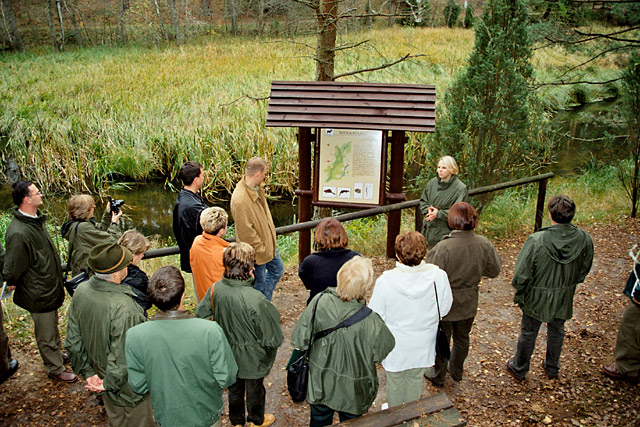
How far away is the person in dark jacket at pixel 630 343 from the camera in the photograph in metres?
3.99

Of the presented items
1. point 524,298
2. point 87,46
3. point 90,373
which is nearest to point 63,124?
point 90,373

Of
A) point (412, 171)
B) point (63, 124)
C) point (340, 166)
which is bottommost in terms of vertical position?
point (412, 171)

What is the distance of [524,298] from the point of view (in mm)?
3980

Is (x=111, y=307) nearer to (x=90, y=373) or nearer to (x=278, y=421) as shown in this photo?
(x=90, y=373)

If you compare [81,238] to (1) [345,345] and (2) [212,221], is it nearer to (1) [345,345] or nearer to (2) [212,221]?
(2) [212,221]

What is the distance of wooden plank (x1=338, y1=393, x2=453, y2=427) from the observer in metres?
3.00

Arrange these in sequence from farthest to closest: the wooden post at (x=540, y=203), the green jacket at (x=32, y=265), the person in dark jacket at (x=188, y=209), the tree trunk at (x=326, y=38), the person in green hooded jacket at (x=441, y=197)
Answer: the wooden post at (x=540, y=203) → the tree trunk at (x=326, y=38) → the person in green hooded jacket at (x=441, y=197) → the person in dark jacket at (x=188, y=209) → the green jacket at (x=32, y=265)

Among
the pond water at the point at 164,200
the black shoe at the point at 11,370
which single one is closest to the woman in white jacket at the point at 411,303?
the black shoe at the point at 11,370

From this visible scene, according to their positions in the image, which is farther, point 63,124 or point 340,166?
point 63,124

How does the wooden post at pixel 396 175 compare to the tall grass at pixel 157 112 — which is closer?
the wooden post at pixel 396 175

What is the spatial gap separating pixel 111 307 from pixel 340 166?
332cm

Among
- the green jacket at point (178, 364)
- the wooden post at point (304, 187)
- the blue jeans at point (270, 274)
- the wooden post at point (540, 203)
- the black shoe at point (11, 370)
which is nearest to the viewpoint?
the green jacket at point (178, 364)

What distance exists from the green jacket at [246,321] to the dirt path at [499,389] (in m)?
0.76

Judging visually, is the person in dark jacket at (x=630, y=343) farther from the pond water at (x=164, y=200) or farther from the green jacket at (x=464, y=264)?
the pond water at (x=164, y=200)
